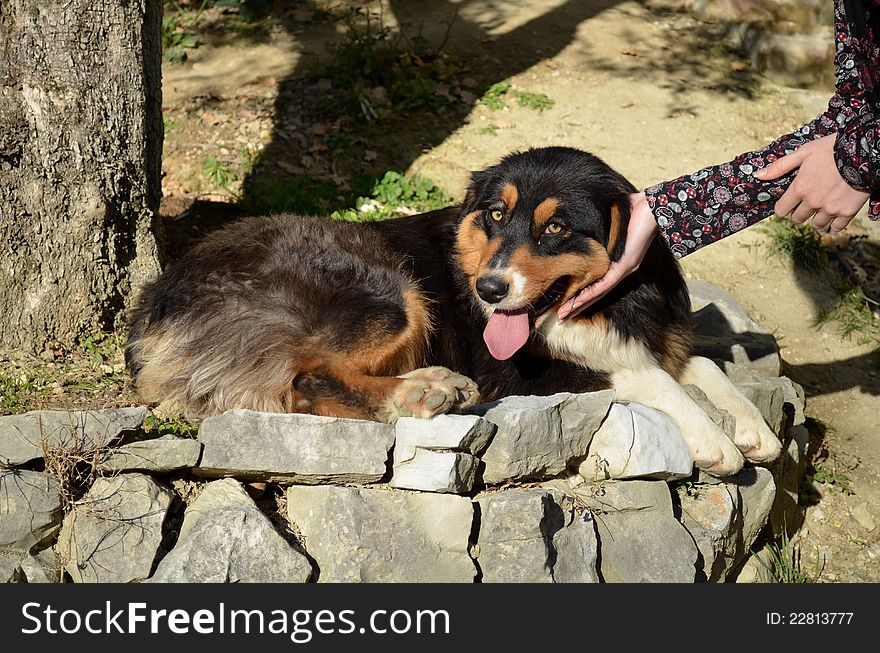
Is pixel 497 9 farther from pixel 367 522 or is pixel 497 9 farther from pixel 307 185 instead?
pixel 367 522

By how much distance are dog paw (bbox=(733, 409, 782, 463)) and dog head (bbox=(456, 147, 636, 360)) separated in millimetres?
1133

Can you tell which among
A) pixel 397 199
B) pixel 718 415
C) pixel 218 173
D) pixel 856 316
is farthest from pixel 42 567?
pixel 856 316

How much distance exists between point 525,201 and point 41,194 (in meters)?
2.53

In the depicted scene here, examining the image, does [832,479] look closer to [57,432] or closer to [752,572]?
[752,572]

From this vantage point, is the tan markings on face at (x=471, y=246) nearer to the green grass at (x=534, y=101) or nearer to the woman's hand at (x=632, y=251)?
the woman's hand at (x=632, y=251)

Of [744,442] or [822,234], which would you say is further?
[822,234]

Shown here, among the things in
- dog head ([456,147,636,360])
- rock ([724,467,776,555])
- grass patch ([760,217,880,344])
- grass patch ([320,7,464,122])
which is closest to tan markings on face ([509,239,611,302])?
dog head ([456,147,636,360])

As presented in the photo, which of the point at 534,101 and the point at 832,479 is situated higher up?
the point at 534,101

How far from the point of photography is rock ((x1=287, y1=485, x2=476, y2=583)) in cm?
373

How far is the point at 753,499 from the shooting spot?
4699mm

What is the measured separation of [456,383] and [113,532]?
1.54m

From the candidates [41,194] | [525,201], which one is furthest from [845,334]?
[41,194]

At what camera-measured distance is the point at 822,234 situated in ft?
26.3

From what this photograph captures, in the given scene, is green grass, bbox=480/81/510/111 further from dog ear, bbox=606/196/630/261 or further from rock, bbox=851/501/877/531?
rock, bbox=851/501/877/531
